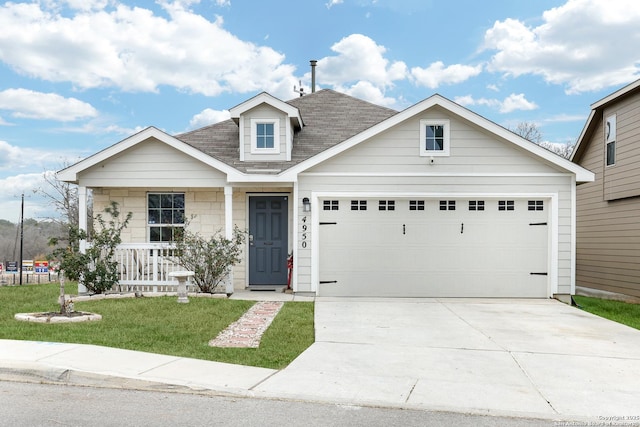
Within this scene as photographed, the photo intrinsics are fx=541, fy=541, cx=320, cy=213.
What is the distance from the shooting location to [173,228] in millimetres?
12695

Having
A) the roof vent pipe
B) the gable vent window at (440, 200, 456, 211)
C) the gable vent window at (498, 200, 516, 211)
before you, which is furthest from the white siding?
the roof vent pipe

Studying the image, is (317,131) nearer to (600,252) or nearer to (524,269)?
(524,269)

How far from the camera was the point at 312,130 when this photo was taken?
15.0 meters

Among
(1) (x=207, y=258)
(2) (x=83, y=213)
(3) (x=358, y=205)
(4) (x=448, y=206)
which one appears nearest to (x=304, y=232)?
(3) (x=358, y=205)

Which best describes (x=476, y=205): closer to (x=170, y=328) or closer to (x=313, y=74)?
(x=170, y=328)

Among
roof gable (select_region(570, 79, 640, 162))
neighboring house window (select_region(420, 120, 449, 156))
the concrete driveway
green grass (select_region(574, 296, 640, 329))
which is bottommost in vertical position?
green grass (select_region(574, 296, 640, 329))

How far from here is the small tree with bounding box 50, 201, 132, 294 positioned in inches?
441

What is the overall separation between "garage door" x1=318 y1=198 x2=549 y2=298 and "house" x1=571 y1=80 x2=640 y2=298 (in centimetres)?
399

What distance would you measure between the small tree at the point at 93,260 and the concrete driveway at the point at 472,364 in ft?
15.6

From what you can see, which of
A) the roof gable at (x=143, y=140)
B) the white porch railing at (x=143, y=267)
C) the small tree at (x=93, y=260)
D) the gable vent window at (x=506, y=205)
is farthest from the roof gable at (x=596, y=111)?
the small tree at (x=93, y=260)

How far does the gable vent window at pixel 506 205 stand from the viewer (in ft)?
40.1

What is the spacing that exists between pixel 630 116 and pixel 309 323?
36.4 ft

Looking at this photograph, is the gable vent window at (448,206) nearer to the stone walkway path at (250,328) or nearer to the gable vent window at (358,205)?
the gable vent window at (358,205)

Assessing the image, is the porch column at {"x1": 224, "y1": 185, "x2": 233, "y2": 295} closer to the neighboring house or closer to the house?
the neighboring house
